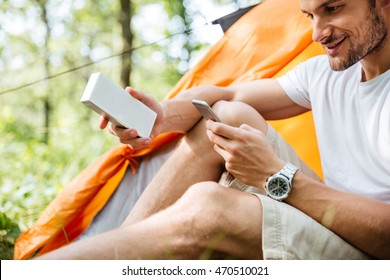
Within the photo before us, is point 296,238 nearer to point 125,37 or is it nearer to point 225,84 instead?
point 225,84

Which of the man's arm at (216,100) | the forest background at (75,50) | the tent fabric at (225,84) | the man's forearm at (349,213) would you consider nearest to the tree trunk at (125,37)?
the forest background at (75,50)

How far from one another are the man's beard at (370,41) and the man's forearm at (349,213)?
1.11 ft

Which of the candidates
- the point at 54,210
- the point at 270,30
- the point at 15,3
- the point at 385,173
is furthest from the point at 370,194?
the point at 15,3

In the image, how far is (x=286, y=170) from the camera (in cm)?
118

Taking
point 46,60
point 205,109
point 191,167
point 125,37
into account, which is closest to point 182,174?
point 191,167

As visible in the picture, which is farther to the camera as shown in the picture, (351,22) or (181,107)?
(181,107)

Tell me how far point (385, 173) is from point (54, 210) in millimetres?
1202

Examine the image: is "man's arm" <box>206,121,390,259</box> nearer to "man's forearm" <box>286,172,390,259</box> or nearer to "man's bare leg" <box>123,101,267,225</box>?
"man's forearm" <box>286,172,390,259</box>

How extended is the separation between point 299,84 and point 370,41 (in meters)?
0.37

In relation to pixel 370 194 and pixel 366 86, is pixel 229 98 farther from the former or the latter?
pixel 370 194

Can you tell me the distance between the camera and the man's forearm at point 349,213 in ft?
3.60

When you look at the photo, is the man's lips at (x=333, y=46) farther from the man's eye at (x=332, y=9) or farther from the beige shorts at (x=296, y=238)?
the beige shorts at (x=296, y=238)

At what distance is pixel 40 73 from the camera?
385 inches
